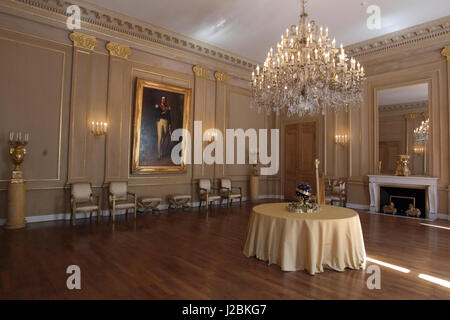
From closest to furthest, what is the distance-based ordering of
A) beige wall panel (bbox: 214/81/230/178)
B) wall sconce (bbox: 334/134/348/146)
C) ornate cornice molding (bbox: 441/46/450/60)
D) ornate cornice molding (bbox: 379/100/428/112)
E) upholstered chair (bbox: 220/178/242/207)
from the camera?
ornate cornice molding (bbox: 441/46/450/60), ornate cornice molding (bbox: 379/100/428/112), upholstered chair (bbox: 220/178/242/207), wall sconce (bbox: 334/134/348/146), beige wall panel (bbox: 214/81/230/178)

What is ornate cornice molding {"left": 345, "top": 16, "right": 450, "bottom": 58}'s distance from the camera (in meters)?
6.16

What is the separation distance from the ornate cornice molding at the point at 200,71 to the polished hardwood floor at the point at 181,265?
4.47 m

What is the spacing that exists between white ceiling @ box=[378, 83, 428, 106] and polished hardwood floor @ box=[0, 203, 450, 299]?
3374mm

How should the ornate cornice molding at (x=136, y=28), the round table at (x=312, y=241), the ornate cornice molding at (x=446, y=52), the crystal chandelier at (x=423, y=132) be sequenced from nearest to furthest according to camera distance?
the round table at (x=312, y=241) → the ornate cornice molding at (x=136, y=28) → the ornate cornice molding at (x=446, y=52) → the crystal chandelier at (x=423, y=132)

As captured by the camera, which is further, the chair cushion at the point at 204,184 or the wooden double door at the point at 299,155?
the wooden double door at the point at 299,155

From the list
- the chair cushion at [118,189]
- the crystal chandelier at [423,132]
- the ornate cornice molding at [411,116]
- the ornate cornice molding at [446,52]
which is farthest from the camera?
the ornate cornice molding at [411,116]

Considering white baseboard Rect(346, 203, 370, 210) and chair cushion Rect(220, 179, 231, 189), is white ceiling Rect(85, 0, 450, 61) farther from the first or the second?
white baseboard Rect(346, 203, 370, 210)

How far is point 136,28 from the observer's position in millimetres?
6500

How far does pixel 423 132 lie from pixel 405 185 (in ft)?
4.47

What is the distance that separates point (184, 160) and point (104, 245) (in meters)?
3.69

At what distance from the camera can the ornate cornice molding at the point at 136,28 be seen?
18.1 feet

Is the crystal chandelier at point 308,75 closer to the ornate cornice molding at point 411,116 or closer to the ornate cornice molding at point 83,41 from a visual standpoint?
the ornate cornice molding at point 411,116

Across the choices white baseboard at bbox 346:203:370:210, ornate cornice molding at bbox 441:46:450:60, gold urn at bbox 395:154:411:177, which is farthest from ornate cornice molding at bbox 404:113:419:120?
white baseboard at bbox 346:203:370:210

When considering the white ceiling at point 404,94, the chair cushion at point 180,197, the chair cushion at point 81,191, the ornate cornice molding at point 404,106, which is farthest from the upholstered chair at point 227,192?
the white ceiling at point 404,94
